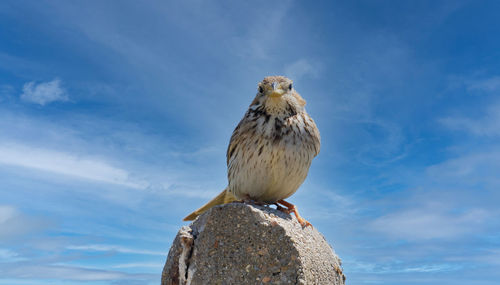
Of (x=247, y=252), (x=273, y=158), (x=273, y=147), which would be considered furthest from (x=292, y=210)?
(x=247, y=252)

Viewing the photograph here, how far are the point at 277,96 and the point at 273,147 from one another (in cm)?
86

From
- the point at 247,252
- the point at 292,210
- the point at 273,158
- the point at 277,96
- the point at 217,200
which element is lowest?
the point at 247,252

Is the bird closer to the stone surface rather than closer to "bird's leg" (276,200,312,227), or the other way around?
"bird's leg" (276,200,312,227)

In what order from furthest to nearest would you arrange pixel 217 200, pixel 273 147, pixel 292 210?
1. pixel 217 200
2. pixel 292 210
3. pixel 273 147

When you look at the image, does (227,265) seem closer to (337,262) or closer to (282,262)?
(282,262)

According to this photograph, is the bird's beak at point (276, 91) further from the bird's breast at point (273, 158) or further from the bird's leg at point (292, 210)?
the bird's leg at point (292, 210)

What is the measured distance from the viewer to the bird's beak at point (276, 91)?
6.69 m

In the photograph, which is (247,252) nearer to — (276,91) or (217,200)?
(217,200)

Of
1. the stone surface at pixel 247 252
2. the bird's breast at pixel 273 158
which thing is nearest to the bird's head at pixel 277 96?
the bird's breast at pixel 273 158

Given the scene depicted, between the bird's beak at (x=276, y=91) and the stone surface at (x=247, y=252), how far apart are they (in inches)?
73.4

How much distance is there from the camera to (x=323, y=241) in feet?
22.7

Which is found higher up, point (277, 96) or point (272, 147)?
point (277, 96)

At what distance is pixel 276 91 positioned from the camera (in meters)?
6.68

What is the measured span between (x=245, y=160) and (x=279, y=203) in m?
1.06
